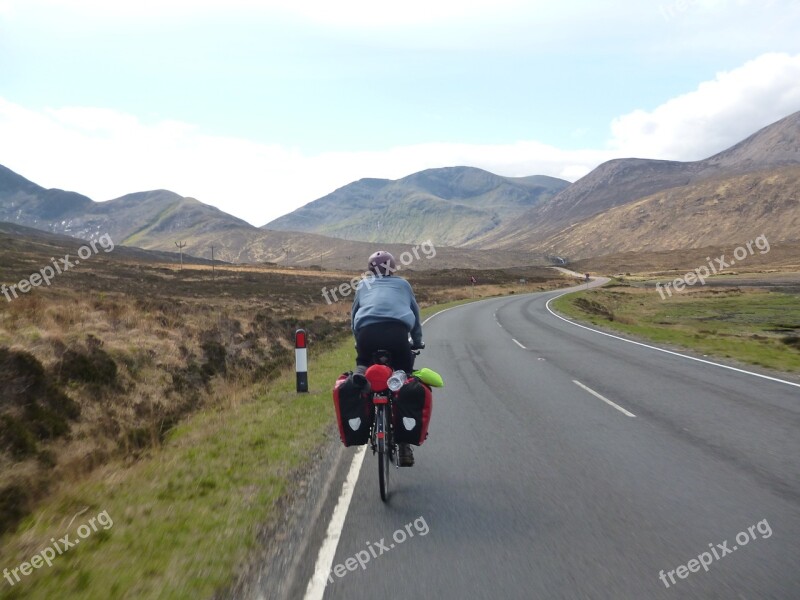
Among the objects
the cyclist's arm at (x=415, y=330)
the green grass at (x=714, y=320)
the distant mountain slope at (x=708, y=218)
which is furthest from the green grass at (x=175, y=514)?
the distant mountain slope at (x=708, y=218)

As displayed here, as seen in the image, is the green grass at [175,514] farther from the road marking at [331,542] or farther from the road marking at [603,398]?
the road marking at [603,398]

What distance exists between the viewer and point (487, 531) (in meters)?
4.59

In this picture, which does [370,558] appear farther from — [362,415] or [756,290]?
[756,290]

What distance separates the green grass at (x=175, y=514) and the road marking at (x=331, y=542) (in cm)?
50

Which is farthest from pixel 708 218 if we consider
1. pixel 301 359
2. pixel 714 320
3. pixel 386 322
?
pixel 386 322

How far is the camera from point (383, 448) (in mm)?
5164

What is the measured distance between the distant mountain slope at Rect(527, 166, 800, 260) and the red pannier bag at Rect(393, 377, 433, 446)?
5751 inches

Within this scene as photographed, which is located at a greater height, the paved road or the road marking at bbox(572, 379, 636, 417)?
the paved road

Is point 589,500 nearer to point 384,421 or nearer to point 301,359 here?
point 384,421

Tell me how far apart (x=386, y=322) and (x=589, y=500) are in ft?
7.74

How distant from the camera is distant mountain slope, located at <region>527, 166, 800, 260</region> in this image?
500 ft

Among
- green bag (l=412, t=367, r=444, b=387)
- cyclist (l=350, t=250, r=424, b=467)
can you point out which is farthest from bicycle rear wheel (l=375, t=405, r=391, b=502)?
green bag (l=412, t=367, r=444, b=387)

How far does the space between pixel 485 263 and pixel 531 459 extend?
152773 millimetres

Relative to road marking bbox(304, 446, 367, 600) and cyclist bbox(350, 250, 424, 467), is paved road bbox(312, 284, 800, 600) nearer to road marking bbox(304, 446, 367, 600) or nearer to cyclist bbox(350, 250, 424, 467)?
road marking bbox(304, 446, 367, 600)
